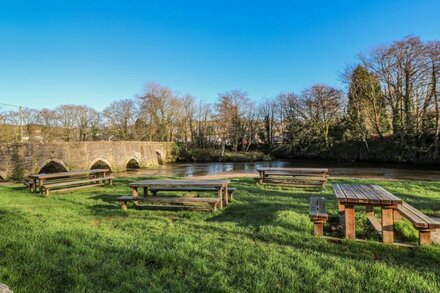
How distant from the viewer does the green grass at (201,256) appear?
2557 mm

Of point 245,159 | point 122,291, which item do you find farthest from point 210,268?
point 245,159

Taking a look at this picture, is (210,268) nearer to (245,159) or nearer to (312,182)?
(312,182)

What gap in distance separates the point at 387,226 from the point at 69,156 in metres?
18.9

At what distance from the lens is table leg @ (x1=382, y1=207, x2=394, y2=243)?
3588 millimetres

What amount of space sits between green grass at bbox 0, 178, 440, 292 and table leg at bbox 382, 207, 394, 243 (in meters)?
0.15

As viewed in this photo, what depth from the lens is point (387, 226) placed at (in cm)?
364

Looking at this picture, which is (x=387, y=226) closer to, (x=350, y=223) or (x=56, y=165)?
(x=350, y=223)

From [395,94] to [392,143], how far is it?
4.42 m

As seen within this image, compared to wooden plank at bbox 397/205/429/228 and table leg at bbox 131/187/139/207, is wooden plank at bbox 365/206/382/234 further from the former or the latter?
table leg at bbox 131/187/139/207

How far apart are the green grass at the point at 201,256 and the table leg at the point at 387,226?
0.15 meters

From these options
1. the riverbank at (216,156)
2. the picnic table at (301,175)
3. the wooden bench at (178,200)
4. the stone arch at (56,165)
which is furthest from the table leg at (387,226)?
the riverbank at (216,156)

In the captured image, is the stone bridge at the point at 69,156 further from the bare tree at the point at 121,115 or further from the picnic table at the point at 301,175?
the picnic table at the point at 301,175

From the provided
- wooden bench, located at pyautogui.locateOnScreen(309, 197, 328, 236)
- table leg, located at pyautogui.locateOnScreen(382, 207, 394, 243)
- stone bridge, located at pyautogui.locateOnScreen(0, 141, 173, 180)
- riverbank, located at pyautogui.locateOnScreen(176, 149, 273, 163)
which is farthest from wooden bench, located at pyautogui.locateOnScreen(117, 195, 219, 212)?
riverbank, located at pyautogui.locateOnScreen(176, 149, 273, 163)

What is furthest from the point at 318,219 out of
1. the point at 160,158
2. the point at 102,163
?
the point at 160,158
